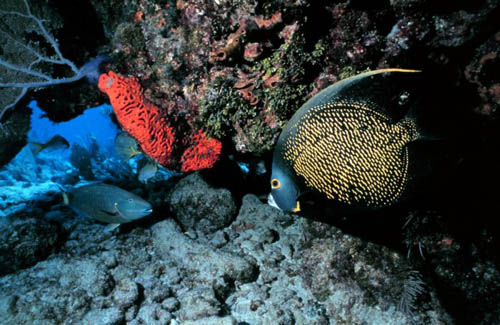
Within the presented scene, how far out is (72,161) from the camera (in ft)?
25.5

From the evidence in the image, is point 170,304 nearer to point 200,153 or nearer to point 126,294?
point 126,294

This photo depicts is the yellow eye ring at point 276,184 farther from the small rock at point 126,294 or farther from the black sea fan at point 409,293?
the small rock at point 126,294

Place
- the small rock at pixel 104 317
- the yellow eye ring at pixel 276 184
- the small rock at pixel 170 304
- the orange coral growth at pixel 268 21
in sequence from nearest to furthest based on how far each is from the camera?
1. the yellow eye ring at pixel 276 184
2. the orange coral growth at pixel 268 21
3. the small rock at pixel 104 317
4. the small rock at pixel 170 304

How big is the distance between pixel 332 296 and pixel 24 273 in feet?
11.2

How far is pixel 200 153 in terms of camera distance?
9.71 ft

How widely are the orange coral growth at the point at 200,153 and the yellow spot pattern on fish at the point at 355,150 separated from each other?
4.92 ft

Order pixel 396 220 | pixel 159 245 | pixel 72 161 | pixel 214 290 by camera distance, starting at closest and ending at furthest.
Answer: pixel 214 290 < pixel 396 220 < pixel 159 245 < pixel 72 161

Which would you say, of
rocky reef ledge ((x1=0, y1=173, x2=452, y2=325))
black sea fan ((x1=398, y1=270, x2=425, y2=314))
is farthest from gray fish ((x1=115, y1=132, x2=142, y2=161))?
black sea fan ((x1=398, y1=270, x2=425, y2=314))

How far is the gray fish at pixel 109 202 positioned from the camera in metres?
2.97

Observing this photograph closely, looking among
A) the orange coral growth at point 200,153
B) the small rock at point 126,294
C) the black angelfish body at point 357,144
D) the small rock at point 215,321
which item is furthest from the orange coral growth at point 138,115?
the small rock at point 215,321

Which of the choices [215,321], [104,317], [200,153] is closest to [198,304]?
[215,321]

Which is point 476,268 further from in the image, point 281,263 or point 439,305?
point 281,263

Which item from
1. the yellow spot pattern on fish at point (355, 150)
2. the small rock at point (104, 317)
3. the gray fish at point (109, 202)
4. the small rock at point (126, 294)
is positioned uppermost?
the yellow spot pattern on fish at point (355, 150)

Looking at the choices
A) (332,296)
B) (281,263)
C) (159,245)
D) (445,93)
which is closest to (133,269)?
(159,245)
